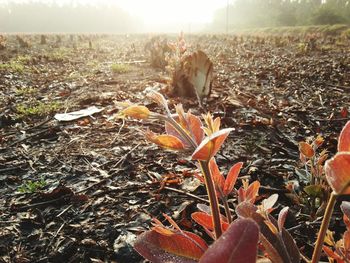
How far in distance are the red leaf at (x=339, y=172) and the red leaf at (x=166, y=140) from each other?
25 cm

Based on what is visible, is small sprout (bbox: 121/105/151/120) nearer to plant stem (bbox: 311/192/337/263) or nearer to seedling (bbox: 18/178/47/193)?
plant stem (bbox: 311/192/337/263)

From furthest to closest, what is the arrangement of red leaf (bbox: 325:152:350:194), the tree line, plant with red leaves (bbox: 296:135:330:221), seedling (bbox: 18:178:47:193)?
the tree line, seedling (bbox: 18:178:47:193), plant with red leaves (bbox: 296:135:330:221), red leaf (bbox: 325:152:350:194)

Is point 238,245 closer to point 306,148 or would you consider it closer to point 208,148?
point 208,148

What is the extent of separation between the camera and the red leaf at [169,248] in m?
0.69

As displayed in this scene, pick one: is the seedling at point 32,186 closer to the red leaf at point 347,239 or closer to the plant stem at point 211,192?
the plant stem at point 211,192

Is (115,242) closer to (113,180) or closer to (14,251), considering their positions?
(14,251)

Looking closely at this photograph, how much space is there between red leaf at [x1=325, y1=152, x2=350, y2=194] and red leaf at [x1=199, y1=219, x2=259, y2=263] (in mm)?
138

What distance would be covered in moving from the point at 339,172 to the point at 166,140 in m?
0.29

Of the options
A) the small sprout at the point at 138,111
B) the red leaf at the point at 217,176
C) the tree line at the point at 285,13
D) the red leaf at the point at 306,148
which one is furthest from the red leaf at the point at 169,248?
the tree line at the point at 285,13

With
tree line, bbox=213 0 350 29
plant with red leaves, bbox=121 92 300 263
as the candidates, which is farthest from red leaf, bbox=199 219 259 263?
tree line, bbox=213 0 350 29

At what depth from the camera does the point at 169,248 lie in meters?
0.70

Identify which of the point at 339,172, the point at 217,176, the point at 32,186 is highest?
the point at 339,172

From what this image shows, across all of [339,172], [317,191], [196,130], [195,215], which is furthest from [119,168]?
[339,172]

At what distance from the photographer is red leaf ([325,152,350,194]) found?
1.48 ft
